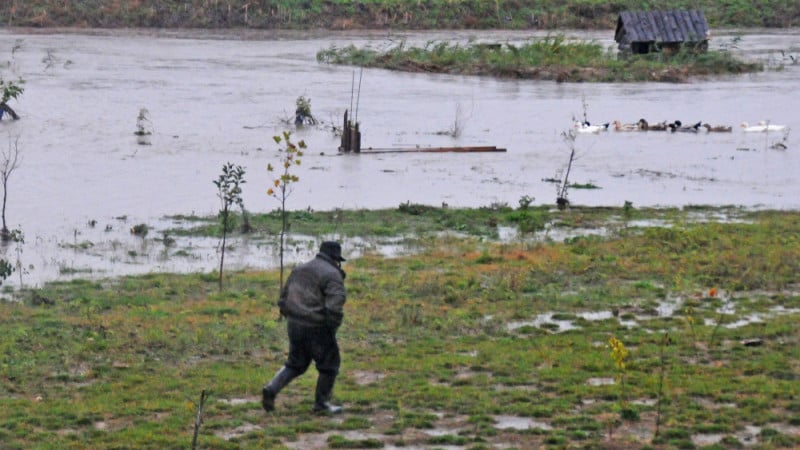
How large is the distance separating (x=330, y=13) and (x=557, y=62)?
816 inches

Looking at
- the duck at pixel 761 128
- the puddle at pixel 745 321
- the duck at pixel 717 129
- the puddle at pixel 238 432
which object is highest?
the duck at pixel 761 128

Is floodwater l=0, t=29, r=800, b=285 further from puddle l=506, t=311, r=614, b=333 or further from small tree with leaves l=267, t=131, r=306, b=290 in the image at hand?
puddle l=506, t=311, r=614, b=333

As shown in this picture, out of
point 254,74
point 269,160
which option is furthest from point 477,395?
point 254,74

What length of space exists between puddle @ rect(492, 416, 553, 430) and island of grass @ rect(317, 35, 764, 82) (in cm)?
3532

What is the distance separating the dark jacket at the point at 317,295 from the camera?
9383mm

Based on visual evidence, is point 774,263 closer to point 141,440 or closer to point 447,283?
point 447,283

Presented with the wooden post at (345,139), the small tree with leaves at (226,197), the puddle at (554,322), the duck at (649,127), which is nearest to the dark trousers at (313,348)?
the puddle at (554,322)

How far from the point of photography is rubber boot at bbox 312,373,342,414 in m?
9.65

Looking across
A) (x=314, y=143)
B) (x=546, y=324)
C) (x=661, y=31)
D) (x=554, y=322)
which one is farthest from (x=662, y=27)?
(x=546, y=324)

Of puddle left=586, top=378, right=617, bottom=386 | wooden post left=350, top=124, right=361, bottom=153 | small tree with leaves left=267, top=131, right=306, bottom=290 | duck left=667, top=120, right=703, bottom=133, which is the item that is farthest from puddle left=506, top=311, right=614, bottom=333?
duck left=667, top=120, right=703, bottom=133

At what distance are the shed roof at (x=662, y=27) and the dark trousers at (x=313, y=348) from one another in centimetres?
3860

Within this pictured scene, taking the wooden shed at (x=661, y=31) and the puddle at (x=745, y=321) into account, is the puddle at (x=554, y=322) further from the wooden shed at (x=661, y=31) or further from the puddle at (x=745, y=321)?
the wooden shed at (x=661, y=31)

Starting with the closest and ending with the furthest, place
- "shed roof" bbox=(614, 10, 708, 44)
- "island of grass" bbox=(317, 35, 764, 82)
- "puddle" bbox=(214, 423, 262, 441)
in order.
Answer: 1. "puddle" bbox=(214, 423, 262, 441)
2. "island of grass" bbox=(317, 35, 764, 82)
3. "shed roof" bbox=(614, 10, 708, 44)

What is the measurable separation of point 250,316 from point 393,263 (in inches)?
136
